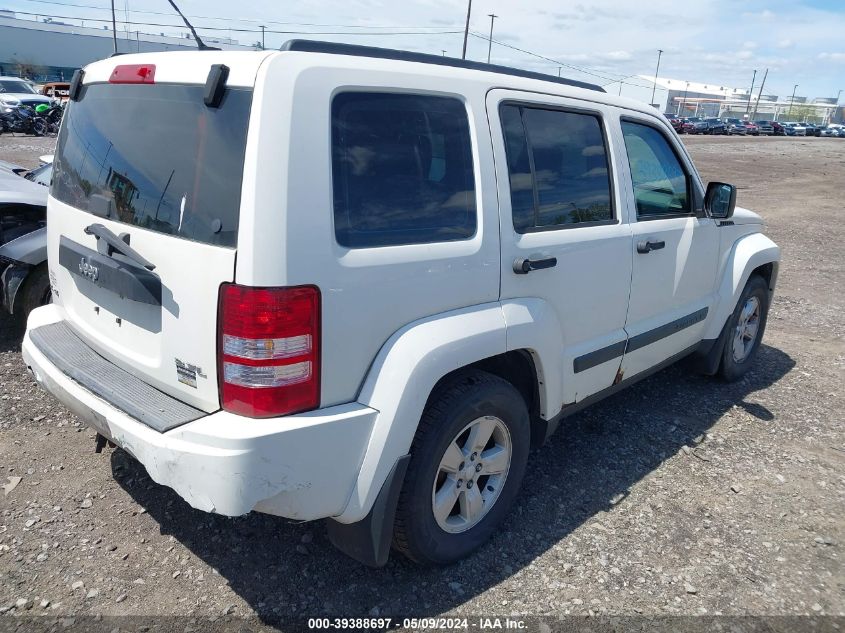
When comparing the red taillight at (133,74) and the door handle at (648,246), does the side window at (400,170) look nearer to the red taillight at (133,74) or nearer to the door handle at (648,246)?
the red taillight at (133,74)

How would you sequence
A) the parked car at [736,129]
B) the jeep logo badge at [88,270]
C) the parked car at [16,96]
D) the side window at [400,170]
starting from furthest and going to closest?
the parked car at [736,129] < the parked car at [16,96] < the jeep logo badge at [88,270] < the side window at [400,170]

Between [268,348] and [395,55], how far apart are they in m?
1.25

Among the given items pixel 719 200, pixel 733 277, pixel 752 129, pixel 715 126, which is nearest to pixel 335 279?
pixel 719 200

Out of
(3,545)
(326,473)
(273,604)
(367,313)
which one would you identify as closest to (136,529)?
(3,545)

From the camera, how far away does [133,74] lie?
255 centimetres

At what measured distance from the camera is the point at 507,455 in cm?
299

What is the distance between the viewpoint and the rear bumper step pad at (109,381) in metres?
2.28

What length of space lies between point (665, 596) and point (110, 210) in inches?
110

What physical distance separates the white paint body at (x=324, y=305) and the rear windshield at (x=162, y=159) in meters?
0.06

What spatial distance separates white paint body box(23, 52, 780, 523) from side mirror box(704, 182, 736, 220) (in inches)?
59.2

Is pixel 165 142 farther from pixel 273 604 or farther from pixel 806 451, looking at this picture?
pixel 806 451

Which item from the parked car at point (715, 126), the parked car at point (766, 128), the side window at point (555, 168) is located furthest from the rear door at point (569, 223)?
the parked car at point (766, 128)

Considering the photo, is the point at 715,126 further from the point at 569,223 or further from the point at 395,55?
the point at 395,55

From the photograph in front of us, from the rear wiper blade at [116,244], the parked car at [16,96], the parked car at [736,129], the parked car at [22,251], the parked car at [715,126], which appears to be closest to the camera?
the rear wiper blade at [116,244]
